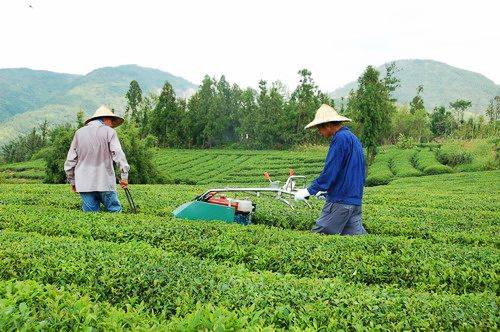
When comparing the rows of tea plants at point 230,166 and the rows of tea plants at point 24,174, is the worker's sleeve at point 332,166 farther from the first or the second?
the rows of tea plants at point 24,174

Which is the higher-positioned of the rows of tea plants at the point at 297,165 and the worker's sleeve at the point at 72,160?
the worker's sleeve at the point at 72,160

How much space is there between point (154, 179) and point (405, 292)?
33.5 meters

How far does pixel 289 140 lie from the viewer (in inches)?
2544

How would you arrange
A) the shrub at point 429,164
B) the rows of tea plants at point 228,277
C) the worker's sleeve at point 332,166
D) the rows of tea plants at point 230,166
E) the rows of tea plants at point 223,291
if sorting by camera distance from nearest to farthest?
1. the rows of tea plants at point 228,277
2. the rows of tea plants at point 223,291
3. the worker's sleeve at point 332,166
4. the shrub at point 429,164
5. the rows of tea plants at point 230,166

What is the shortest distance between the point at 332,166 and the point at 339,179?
0.20 m

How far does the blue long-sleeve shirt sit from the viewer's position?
5.78 meters

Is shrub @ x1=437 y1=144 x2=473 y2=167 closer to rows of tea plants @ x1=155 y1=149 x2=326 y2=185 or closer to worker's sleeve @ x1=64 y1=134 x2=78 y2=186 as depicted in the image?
rows of tea plants @ x1=155 y1=149 x2=326 y2=185

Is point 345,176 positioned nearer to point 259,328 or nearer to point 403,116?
point 259,328

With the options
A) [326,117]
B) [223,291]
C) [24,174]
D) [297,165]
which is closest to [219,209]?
[326,117]

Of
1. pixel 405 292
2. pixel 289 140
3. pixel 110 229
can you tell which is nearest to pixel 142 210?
pixel 110 229

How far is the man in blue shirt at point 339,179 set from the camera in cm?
579

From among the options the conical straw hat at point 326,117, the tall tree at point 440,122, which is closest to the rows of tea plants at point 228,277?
the conical straw hat at point 326,117

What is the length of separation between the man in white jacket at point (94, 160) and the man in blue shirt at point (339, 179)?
3.31m

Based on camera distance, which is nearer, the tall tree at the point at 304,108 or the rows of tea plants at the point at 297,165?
the rows of tea plants at the point at 297,165
